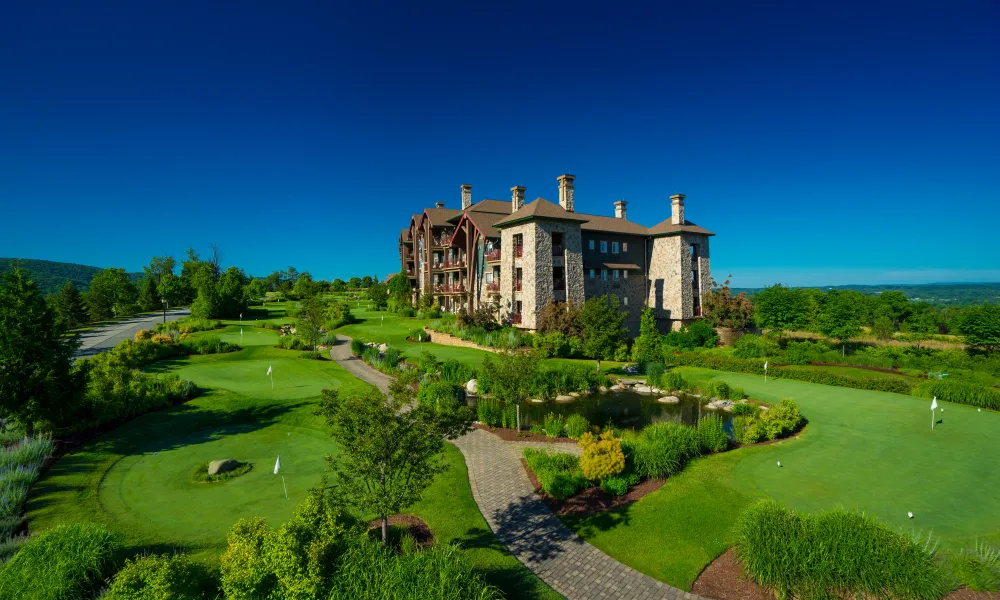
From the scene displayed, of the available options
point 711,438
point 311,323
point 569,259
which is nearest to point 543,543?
point 711,438

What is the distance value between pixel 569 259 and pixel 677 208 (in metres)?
13.6

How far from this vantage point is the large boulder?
12852 millimetres

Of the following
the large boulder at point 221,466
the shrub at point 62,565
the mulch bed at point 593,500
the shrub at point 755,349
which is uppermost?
the shrub at point 755,349

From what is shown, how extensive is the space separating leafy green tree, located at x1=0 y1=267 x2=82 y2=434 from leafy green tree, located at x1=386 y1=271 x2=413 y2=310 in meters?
45.2

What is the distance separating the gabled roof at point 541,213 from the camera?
123 ft

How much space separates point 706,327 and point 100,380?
41771 mm

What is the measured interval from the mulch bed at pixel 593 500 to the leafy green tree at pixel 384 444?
4580 mm

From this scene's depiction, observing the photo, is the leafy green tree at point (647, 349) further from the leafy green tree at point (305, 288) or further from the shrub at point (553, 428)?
the leafy green tree at point (305, 288)

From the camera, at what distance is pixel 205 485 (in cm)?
1224

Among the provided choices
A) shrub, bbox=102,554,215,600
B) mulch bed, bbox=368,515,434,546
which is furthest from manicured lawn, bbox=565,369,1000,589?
shrub, bbox=102,554,215,600

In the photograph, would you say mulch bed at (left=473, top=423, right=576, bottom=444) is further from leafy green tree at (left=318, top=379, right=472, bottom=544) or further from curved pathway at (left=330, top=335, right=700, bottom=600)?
leafy green tree at (left=318, top=379, right=472, bottom=544)

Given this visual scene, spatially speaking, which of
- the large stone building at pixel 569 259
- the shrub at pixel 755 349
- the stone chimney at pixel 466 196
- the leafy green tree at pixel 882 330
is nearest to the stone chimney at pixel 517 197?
the large stone building at pixel 569 259

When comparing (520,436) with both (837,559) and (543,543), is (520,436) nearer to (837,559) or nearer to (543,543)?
(543,543)

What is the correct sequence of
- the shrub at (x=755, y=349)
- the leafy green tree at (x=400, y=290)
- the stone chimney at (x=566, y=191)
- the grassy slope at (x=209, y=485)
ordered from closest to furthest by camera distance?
the grassy slope at (x=209, y=485)
the shrub at (x=755, y=349)
the stone chimney at (x=566, y=191)
the leafy green tree at (x=400, y=290)
